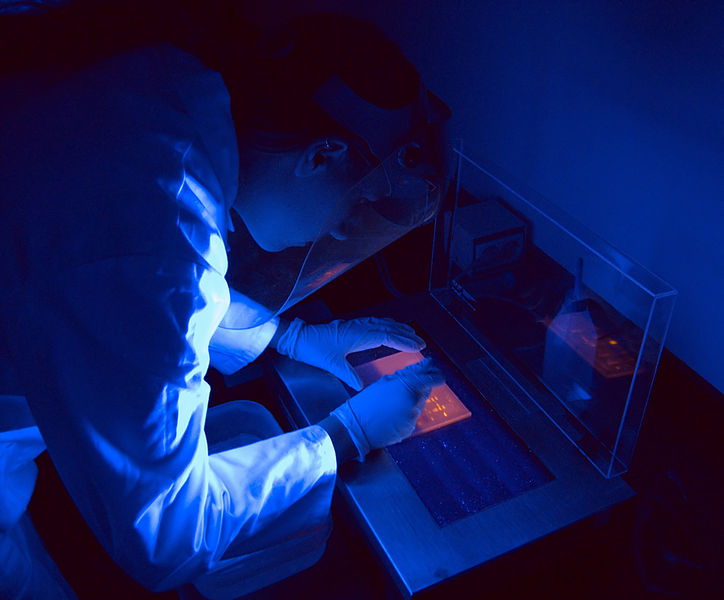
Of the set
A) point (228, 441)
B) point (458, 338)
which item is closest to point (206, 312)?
point (228, 441)

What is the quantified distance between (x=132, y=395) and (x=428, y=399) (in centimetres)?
65

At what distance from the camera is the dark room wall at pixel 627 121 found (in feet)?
3.74

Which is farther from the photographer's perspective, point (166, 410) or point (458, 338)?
point (458, 338)

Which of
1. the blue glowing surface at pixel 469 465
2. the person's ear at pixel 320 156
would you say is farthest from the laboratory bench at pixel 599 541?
the person's ear at pixel 320 156

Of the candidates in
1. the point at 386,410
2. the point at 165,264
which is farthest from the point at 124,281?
the point at 386,410

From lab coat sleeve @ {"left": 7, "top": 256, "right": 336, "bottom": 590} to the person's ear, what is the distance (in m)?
0.22

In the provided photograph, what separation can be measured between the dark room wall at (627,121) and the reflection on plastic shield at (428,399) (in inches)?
21.1

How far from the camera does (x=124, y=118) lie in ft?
2.59

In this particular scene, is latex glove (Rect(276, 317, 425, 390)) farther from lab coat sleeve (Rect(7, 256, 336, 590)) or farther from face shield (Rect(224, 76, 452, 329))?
lab coat sleeve (Rect(7, 256, 336, 590))

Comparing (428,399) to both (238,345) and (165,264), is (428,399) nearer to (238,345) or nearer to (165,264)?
(238,345)

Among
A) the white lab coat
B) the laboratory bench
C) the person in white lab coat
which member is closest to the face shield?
the person in white lab coat

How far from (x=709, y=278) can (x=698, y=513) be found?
18.0 inches

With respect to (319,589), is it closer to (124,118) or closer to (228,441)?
(228,441)

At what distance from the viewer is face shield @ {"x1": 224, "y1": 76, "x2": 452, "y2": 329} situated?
2.88 feet
